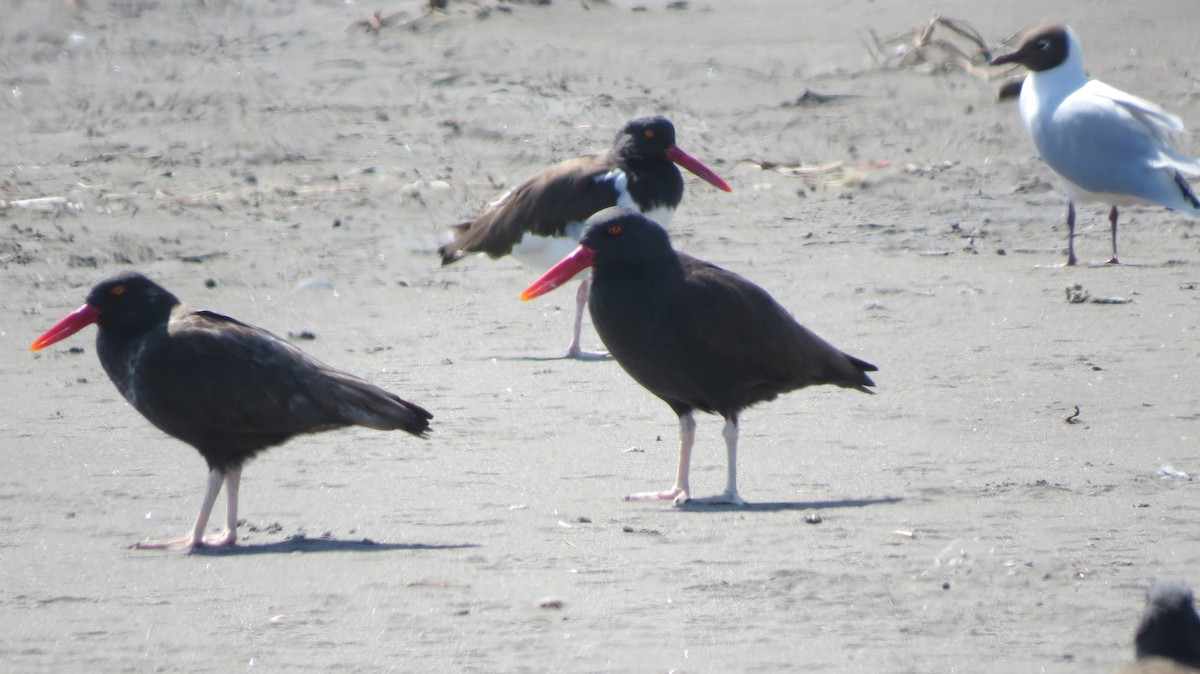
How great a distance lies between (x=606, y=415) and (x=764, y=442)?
89 cm

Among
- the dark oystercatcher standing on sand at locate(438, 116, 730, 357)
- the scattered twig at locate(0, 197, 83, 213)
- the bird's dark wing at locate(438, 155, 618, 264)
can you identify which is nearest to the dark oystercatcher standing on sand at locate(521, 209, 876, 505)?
the dark oystercatcher standing on sand at locate(438, 116, 730, 357)

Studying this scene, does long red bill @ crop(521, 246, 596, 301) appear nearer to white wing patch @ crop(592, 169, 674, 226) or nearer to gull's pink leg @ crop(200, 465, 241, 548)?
gull's pink leg @ crop(200, 465, 241, 548)

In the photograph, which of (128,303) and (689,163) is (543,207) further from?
(128,303)

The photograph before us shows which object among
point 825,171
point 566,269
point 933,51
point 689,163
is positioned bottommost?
point 566,269

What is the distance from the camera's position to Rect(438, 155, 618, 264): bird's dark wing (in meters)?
10.2

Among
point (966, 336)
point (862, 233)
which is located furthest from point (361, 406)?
point (862, 233)

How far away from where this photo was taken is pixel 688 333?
6410 millimetres

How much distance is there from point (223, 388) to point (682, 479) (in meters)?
Answer: 1.75

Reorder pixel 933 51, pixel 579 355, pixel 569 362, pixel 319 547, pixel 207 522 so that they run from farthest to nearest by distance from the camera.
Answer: pixel 933 51 < pixel 579 355 < pixel 569 362 < pixel 207 522 < pixel 319 547

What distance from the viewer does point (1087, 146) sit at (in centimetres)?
1119

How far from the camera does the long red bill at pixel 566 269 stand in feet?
22.1

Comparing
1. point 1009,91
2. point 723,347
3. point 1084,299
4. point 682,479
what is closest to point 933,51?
point 1009,91

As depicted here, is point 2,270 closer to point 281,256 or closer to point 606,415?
point 281,256

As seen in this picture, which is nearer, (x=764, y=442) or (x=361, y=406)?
(x=361, y=406)
